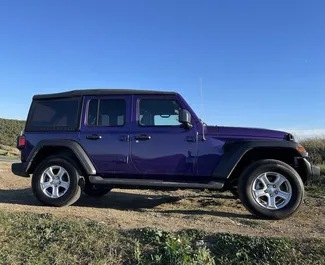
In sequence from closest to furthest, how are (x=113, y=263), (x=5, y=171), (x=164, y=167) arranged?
(x=113, y=263) < (x=164, y=167) < (x=5, y=171)

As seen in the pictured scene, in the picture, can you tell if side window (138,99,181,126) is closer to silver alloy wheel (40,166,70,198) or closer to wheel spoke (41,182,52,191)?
silver alloy wheel (40,166,70,198)

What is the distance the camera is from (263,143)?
221 inches

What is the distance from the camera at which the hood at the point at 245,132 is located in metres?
5.82

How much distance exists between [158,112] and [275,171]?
2061 millimetres

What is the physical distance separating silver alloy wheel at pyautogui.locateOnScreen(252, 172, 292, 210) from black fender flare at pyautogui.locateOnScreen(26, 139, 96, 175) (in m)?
2.65

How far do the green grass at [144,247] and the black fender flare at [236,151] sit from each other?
1.56m

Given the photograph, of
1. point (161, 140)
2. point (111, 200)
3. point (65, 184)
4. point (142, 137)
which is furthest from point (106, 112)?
point (111, 200)

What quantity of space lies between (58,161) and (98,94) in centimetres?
131

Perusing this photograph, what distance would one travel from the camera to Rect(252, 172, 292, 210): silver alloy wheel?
18.2ft

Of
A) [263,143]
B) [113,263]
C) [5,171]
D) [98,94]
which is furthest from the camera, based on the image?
[5,171]

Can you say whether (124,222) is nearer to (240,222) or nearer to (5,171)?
(240,222)

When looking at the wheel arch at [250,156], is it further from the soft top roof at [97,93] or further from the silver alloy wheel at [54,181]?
the silver alloy wheel at [54,181]

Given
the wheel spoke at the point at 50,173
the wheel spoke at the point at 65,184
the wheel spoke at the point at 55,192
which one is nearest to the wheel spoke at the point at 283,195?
the wheel spoke at the point at 65,184

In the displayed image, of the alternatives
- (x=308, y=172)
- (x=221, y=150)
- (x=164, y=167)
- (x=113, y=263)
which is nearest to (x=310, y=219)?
(x=308, y=172)
